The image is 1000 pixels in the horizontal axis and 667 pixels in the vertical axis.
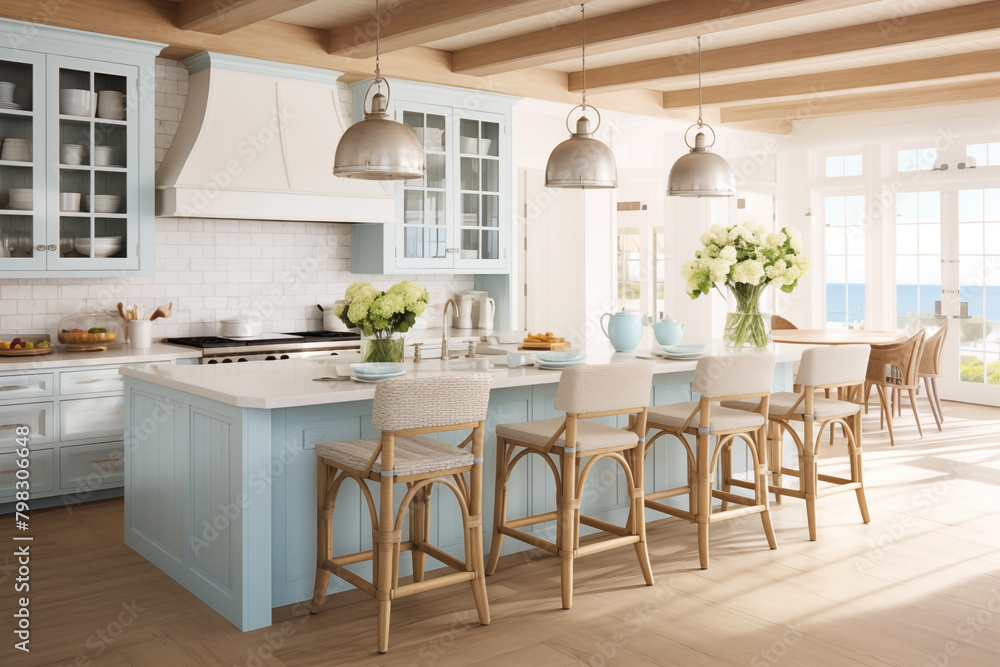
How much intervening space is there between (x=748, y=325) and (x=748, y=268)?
1.14 ft

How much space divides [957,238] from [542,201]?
407 centimetres

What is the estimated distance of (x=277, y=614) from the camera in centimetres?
349

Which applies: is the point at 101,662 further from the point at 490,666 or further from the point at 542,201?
the point at 542,201

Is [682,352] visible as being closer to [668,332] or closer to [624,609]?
[668,332]

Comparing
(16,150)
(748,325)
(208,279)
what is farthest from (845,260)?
(16,150)

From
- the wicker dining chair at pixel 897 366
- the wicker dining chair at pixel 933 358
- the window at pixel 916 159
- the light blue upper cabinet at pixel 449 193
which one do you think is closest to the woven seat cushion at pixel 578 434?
the light blue upper cabinet at pixel 449 193

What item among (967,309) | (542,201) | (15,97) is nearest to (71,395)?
(15,97)

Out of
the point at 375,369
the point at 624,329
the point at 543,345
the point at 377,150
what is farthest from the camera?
the point at 624,329

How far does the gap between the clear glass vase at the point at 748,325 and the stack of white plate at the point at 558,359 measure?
107cm

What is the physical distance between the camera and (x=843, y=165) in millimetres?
9414

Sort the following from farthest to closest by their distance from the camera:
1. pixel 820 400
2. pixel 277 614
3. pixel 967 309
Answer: pixel 967 309 < pixel 820 400 < pixel 277 614

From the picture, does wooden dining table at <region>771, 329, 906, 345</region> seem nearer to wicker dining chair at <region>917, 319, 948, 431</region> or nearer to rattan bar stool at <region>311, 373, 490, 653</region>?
wicker dining chair at <region>917, 319, 948, 431</region>

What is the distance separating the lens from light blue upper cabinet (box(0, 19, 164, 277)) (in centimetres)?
487

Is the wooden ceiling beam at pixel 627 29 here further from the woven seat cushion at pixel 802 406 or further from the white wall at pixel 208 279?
the woven seat cushion at pixel 802 406
